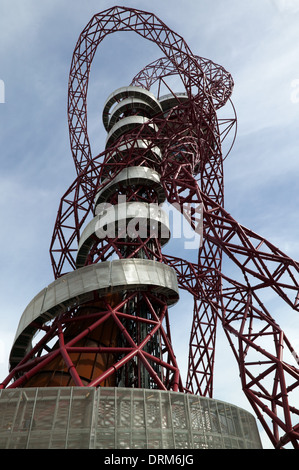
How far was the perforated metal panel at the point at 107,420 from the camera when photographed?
37.8 ft

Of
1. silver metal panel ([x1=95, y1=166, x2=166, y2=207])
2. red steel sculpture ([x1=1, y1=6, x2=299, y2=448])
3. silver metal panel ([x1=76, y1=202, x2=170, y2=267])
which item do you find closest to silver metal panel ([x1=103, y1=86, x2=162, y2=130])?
red steel sculpture ([x1=1, y1=6, x2=299, y2=448])

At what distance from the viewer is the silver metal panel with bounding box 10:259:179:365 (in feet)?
59.1

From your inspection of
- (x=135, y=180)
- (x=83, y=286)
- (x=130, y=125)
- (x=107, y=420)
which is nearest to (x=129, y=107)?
(x=130, y=125)

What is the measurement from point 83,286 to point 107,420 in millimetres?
7431

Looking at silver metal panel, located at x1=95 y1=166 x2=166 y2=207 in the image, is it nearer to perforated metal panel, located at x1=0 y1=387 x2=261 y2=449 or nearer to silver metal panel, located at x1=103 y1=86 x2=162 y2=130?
silver metal panel, located at x1=103 y1=86 x2=162 y2=130

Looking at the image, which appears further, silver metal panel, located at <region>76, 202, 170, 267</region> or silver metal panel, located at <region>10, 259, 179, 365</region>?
silver metal panel, located at <region>76, 202, 170, 267</region>

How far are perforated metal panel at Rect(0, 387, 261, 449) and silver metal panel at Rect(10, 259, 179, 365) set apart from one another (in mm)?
5745

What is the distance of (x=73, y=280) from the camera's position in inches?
730

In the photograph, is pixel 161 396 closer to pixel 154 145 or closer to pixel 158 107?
pixel 154 145

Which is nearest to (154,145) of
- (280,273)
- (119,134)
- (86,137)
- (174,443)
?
(119,134)

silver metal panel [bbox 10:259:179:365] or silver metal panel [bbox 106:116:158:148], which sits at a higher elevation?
silver metal panel [bbox 106:116:158:148]

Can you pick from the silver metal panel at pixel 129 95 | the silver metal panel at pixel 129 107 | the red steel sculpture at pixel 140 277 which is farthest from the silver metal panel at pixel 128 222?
the silver metal panel at pixel 129 95

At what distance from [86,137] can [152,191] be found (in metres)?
11.3
